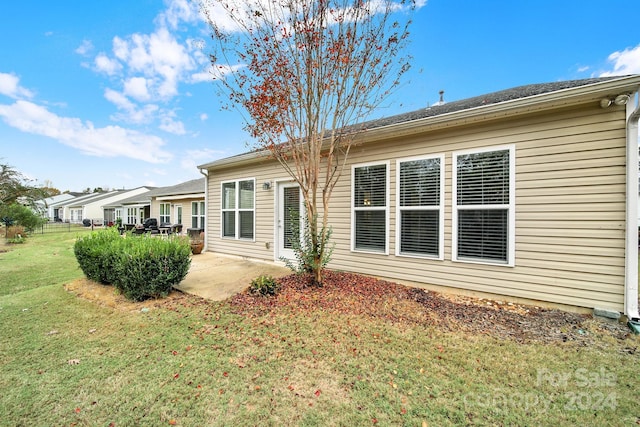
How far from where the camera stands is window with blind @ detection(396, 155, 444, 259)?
453cm

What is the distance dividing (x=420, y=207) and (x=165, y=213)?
58.6ft

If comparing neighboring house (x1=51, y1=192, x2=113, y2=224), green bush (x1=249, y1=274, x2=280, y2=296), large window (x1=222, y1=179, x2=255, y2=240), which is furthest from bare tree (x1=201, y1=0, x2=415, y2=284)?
neighboring house (x1=51, y1=192, x2=113, y2=224)

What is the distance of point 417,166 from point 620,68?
6.46 meters

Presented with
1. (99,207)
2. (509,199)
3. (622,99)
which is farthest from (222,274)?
(99,207)

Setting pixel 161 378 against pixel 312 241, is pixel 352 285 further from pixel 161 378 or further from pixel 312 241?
pixel 161 378

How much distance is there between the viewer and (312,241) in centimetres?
457

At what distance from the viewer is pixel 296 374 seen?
7.67 feet

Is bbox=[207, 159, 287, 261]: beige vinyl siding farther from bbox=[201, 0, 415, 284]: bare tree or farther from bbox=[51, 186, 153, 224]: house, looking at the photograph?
bbox=[51, 186, 153, 224]: house

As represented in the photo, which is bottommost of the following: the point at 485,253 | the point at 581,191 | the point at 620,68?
the point at 485,253

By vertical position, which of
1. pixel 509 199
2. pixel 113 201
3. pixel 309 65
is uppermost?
pixel 309 65

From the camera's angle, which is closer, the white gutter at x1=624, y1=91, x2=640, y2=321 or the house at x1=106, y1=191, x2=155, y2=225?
the white gutter at x1=624, y1=91, x2=640, y2=321

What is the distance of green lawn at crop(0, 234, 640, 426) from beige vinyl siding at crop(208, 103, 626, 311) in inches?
33.8

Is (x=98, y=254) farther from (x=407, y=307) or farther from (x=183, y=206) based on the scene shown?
(x=183, y=206)

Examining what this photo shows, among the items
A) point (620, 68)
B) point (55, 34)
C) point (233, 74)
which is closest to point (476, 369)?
point (233, 74)
